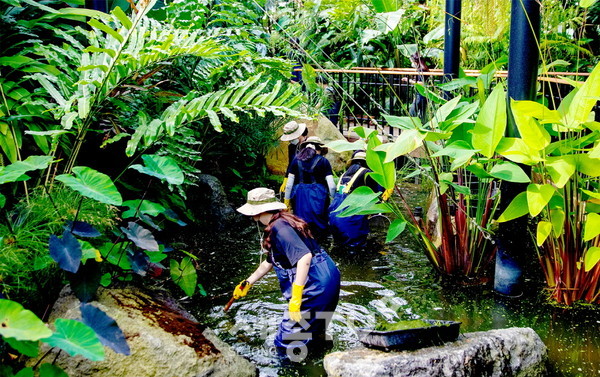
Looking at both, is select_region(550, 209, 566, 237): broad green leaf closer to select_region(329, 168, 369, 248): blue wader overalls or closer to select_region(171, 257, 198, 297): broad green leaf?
select_region(329, 168, 369, 248): blue wader overalls

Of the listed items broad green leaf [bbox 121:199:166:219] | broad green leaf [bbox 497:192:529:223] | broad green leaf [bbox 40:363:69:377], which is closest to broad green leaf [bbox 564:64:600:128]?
broad green leaf [bbox 497:192:529:223]

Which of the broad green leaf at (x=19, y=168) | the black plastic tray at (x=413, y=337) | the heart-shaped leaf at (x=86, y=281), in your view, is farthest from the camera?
the black plastic tray at (x=413, y=337)

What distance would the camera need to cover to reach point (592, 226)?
3.96m

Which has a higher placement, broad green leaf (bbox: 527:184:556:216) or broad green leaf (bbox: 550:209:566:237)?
broad green leaf (bbox: 527:184:556:216)

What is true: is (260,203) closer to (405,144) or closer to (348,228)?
(405,144)

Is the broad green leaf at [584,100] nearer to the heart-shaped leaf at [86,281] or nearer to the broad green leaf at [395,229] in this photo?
the broad green leaf at [395,229]

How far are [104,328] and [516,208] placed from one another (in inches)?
116

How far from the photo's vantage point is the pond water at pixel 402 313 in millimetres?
3902

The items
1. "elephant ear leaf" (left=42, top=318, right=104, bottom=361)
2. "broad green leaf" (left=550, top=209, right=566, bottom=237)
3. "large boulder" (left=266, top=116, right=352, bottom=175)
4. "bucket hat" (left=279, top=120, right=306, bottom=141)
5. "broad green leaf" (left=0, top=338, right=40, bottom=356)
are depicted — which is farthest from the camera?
"large boulder" (left=266, top=116, right=352, bottom=175)

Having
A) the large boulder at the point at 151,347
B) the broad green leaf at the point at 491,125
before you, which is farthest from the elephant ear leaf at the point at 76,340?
the broad green leaf at the point at 491,125

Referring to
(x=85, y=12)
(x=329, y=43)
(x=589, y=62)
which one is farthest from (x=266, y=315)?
(x=329, y=43)

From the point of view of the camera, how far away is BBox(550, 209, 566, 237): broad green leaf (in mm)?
4169

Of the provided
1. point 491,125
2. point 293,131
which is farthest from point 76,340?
point 293,131

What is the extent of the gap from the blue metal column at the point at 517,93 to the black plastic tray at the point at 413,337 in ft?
4.21
